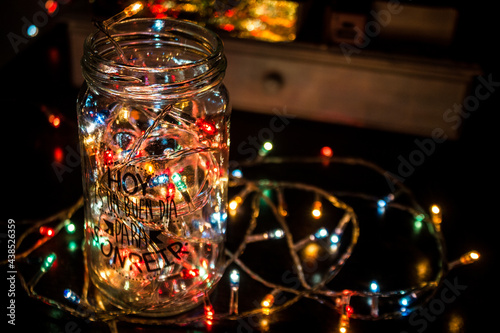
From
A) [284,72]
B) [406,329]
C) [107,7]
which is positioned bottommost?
[406,329]

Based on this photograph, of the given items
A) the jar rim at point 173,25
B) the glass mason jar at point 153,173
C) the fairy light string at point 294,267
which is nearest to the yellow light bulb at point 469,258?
the fairy light string at point 294,267

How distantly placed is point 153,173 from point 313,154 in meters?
0.42

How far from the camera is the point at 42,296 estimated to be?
0.78 meters

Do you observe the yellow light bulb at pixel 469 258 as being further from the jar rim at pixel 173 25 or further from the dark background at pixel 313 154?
the jar rim at pixel 173 25

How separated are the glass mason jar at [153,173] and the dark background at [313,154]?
6 centimetres

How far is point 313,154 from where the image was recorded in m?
1.08

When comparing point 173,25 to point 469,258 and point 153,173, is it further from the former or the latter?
point 469,258

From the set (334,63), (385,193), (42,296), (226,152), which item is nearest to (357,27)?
(334,63)

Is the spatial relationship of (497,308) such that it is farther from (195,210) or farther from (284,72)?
(284,72)

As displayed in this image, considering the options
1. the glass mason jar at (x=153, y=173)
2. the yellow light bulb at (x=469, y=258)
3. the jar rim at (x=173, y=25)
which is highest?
the jar rim at (x=173, y=25)

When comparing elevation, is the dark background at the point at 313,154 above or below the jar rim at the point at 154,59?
below

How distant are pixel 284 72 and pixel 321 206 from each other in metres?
0.34

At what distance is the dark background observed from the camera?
77cm

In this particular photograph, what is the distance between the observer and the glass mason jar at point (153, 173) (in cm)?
72
